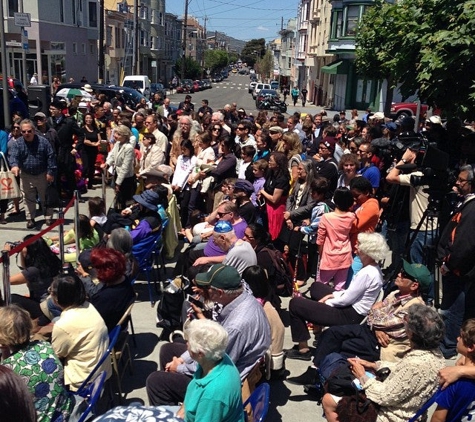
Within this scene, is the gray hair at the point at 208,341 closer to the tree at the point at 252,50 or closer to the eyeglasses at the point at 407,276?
the eyeglasses at the point at 407,276

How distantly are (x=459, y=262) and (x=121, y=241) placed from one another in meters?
3.34

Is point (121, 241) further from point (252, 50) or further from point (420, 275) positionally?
point (252, 50)

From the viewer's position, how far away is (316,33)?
55156 mm

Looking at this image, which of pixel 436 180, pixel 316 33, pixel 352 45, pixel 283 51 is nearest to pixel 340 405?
pixel 436 180

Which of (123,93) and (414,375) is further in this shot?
(123,93)

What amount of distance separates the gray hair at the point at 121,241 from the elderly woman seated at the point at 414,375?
2.97 meters

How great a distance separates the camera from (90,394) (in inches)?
149

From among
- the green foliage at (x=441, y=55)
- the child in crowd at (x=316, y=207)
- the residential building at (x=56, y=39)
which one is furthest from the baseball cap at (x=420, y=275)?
→ the residential building at (x=56, y=39)

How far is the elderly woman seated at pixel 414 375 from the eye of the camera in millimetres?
3469

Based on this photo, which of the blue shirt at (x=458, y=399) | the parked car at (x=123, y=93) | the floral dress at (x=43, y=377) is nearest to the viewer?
the floral dress at (x=43, y=377)

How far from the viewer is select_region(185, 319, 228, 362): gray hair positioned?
10.3 ft

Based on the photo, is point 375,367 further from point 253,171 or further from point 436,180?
point 253,171

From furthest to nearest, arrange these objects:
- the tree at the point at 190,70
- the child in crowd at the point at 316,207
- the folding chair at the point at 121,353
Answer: the tree at the point at 190,70 → the child in crowd at the point at 316,207 → the folding chair at the point at 121,353

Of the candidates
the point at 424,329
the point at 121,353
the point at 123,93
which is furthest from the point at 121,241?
the point at 123,93
